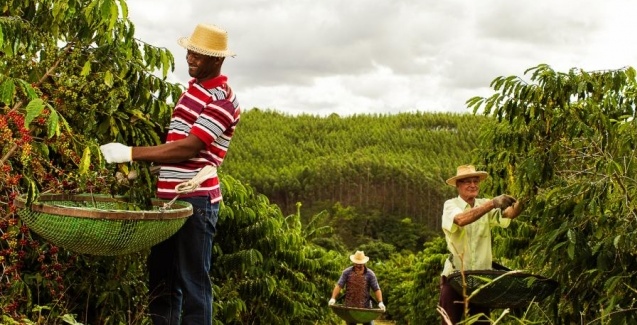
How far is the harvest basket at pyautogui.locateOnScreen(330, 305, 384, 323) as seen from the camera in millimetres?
9077

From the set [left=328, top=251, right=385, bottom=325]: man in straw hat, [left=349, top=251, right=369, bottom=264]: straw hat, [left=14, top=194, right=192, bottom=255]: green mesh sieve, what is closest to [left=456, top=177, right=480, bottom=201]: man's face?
[left=14, top=194, right=192, bottom=255]: green mesh sieve

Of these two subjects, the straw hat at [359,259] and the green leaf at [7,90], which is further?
the straw hat at [359,259]

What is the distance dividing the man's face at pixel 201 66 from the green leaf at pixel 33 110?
0.80 meters

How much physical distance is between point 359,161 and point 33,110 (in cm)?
5832

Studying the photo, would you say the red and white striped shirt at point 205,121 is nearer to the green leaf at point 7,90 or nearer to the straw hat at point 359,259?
the green leaf at point 7,90

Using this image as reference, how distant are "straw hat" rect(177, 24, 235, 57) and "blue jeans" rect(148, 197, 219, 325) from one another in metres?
0.59

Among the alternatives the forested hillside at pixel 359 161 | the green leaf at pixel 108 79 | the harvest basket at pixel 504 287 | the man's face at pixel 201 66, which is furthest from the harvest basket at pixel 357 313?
the forested hillside at pixel 359 161

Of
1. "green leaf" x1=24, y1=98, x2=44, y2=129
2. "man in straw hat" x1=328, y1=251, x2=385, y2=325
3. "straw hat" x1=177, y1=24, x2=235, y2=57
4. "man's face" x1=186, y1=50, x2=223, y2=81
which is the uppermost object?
"straw hat" x1=177, y1=24, x2=235, y2=57

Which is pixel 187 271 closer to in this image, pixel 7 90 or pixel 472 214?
pixel 7 90

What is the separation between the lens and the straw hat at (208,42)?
3699 mm

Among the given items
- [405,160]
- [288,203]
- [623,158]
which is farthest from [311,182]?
[623,158]

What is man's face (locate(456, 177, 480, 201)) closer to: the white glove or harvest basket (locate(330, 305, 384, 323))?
the white glove

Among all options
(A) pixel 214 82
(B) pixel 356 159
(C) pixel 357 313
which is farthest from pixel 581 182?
(B) pixel 356 159

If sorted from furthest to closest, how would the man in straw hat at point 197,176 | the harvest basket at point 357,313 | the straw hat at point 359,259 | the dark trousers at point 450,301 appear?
the straw hat at point 359,259
the harvest basket at point 357,313
the dark trousers at point 450,301
the man in straw hat at point 197,176
